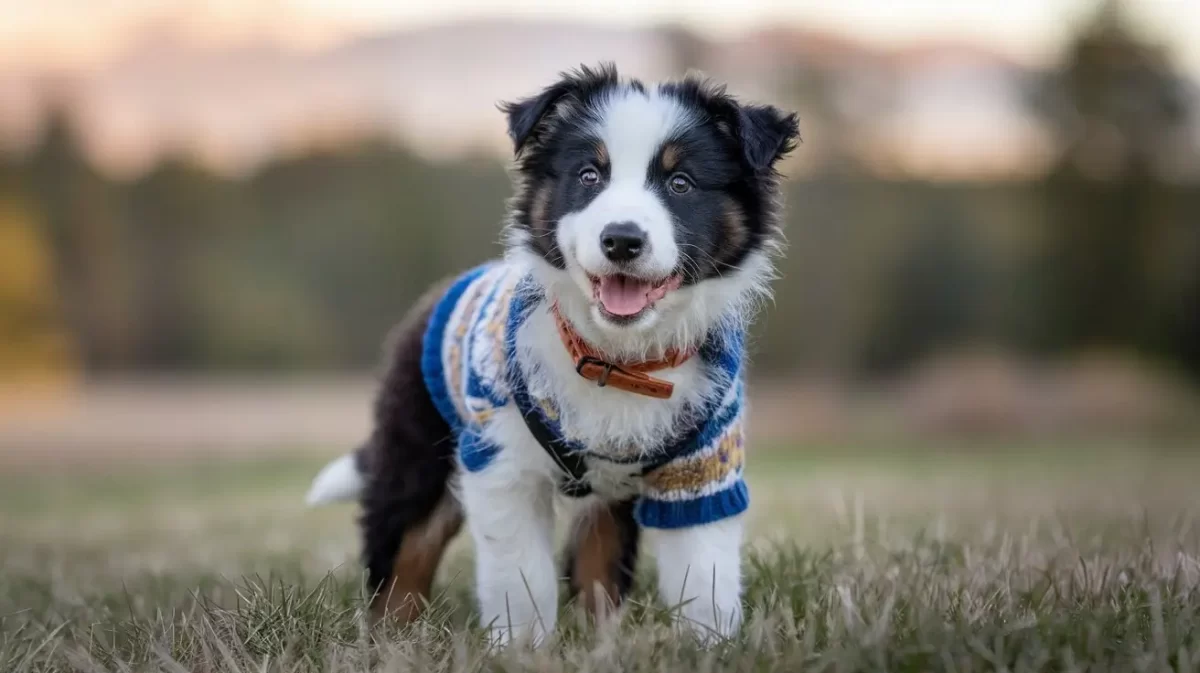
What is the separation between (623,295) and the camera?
135 inches

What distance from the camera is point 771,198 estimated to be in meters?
3.79

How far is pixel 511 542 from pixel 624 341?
80cm

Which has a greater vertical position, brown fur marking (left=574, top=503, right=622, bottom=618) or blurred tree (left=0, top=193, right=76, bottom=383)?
brown fur marking (left=574, top=503, right=622, bottom=618)

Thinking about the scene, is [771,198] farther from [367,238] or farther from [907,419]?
[367,238]

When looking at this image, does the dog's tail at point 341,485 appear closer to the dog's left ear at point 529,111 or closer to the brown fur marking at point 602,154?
the dog's left ear at point 529,111

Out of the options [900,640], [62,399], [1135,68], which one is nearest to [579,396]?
[900,640]

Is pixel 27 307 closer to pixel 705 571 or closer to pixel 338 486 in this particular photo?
pixel 338 486

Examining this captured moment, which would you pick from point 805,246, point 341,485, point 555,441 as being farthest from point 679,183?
point 805,246

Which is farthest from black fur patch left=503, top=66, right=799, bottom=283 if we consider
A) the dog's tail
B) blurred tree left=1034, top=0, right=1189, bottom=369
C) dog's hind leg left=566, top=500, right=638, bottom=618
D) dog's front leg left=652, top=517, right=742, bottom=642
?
blurred tree left=1034, top=0, right=1189, bottom=369

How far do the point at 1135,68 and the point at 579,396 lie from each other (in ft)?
68.2

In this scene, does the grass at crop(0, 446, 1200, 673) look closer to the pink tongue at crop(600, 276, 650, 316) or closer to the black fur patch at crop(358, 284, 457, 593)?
the black fur patch at crop(358, 284, 457, 593)

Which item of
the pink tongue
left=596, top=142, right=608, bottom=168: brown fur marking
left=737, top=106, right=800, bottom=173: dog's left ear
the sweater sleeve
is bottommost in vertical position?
the sweater sleeve

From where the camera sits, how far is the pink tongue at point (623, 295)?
341 centimetres

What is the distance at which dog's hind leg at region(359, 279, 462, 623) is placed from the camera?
4.24m
